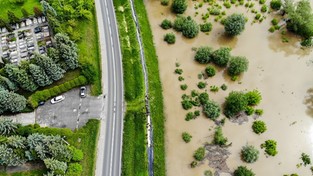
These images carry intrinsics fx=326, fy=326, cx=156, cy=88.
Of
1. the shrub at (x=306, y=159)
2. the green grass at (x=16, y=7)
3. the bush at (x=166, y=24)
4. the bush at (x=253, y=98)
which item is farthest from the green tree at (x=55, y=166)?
the shrub at (x=306, y=159)

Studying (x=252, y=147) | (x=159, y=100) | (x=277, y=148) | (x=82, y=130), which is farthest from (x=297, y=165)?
(x=82, y=130)

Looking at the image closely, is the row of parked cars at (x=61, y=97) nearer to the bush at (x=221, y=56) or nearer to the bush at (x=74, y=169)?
the bush at (x=74, y=169)

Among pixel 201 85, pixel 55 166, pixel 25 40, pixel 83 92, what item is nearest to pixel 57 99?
pixel 83 92

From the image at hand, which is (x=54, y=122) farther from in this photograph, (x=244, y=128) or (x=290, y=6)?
(x=290, y=6)

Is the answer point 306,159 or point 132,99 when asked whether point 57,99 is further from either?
point 306,159

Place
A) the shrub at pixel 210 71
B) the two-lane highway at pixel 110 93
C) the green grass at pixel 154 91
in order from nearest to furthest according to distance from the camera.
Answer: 1. the green grass at pixel 154 91
2. the two-lane highway at pixel 110 93
3. the shrub at pixel 210 71


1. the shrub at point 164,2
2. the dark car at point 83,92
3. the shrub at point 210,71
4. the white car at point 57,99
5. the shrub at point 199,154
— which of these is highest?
the shrub at point 164,2
